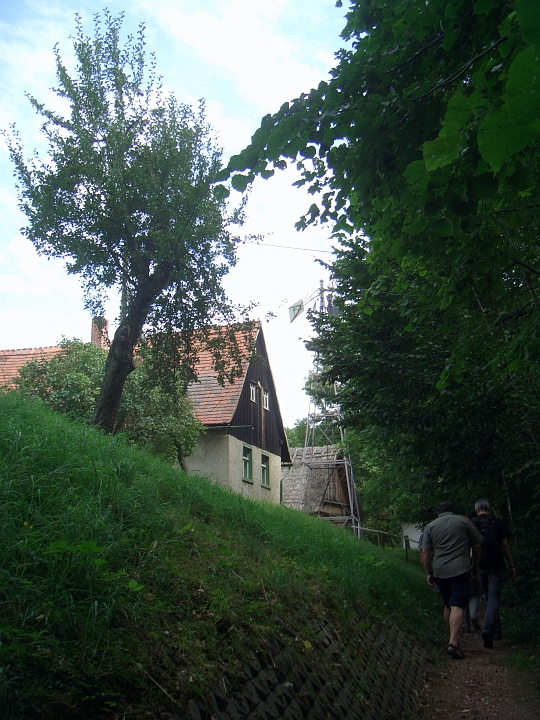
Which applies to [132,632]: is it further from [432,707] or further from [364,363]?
[364,363]

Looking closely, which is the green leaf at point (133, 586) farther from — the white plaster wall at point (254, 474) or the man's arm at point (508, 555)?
the white plaster wall at point (254, 474)

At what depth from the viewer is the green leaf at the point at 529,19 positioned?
139 centimetres

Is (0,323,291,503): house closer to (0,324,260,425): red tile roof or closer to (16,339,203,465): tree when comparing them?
(0,324,260,425): red tile roof

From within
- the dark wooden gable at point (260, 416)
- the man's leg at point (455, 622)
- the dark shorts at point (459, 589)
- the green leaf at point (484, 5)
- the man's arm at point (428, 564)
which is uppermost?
the green leaf at point (484, 5)

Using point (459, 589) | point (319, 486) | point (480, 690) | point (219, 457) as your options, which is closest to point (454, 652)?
point (459, 589)

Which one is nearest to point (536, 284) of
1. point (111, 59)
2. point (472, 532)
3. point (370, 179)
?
point (472, 532)

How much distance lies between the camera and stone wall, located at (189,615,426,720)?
3.66 m

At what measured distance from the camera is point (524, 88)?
1.56 m

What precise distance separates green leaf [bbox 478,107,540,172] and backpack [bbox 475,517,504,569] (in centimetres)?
782

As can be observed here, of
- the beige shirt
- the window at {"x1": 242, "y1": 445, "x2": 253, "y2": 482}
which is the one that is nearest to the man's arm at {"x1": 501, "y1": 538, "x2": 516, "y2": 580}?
the beige shirt

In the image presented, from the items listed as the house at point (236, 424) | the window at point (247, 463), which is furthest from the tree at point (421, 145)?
the window at point (247, 463)

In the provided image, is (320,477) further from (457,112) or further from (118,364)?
(457,112)

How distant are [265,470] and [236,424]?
17.3 ft

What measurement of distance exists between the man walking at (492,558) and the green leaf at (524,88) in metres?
7.68
